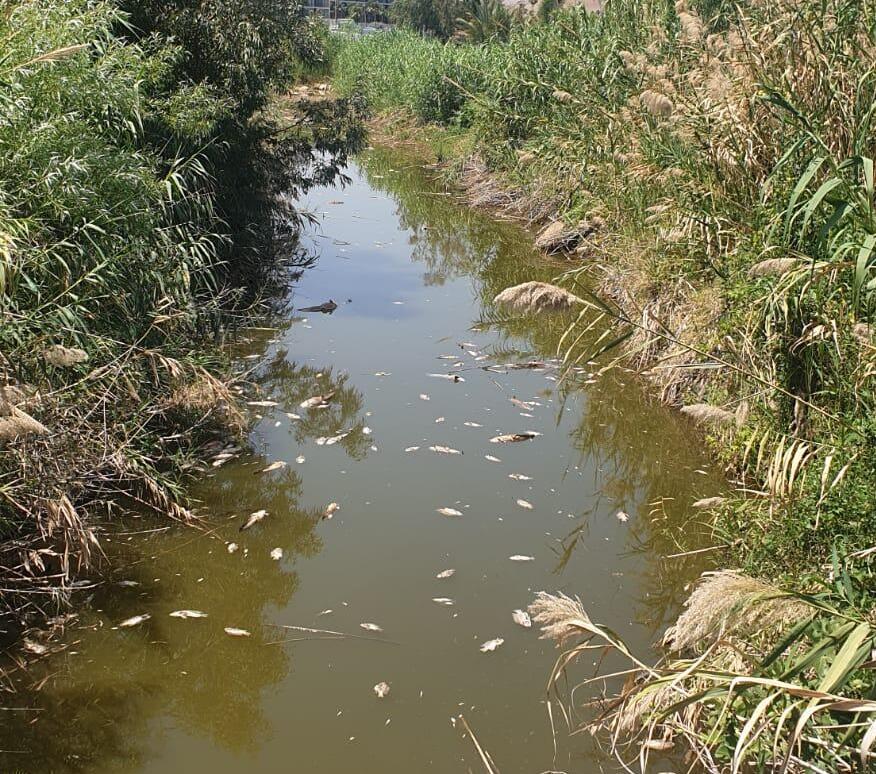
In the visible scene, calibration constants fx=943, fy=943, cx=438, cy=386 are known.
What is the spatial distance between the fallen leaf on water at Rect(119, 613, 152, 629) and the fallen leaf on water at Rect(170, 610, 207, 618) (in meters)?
0.12

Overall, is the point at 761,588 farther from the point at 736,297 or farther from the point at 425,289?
the point at 425,289

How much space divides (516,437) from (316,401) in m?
1.70

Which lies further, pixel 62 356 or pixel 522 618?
pixel 522 618

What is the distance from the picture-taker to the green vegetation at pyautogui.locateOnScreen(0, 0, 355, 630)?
476 cm

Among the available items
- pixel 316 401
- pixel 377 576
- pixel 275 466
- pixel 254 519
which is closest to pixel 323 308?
pixel 316 401

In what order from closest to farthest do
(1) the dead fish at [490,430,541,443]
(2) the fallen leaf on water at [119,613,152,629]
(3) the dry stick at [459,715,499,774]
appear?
(3) the dry stick at [459,715,499,774], (2) the fallen leaf on water at [119,613,152,629], (1) the dead fish at [490,430,541,443]

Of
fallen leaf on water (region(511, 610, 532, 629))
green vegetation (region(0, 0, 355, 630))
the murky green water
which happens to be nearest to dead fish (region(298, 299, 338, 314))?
the murky green water

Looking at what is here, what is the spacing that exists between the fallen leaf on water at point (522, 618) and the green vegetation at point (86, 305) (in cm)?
212

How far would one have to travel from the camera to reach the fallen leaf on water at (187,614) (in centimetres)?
482

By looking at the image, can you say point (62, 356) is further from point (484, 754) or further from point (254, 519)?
point (484, 754)

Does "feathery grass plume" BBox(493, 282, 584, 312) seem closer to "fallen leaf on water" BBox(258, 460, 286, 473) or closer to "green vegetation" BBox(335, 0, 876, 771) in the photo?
"green vegetation" BBox(335, 0, 876, 771)

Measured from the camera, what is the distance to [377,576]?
5250mm

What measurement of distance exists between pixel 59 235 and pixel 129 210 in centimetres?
58

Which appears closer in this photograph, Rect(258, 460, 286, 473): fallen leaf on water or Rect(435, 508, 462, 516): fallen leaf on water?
Rect(435, 508, 462, 516): fallen leaf on water
